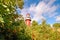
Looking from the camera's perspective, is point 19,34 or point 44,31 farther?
point 44,31

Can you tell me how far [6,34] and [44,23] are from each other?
46.4 feet

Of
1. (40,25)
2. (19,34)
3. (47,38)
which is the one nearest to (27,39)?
(19,34)

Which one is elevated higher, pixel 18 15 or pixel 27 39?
pixel 18 15

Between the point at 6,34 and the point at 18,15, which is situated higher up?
the point at 18,15

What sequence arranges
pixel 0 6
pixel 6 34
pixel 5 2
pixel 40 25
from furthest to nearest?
pixel 40 25 < pixel 6 34 < pixel 5 2 < pixel 0 6

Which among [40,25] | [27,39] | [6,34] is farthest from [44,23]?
[6,34]

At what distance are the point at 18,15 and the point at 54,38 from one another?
1213cm

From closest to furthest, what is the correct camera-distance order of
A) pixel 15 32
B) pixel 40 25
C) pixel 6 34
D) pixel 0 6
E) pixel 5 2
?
pixel 0 6 → pixel 5 2 → pixel 6 34 → pixel 15 32 → pixel 40 25

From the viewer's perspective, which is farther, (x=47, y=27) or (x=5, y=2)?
(x=47, y=27)

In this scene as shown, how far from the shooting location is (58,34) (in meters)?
22.8

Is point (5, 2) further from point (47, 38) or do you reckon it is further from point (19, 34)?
point (47, 38)

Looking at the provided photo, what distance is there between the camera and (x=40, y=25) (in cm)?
2225

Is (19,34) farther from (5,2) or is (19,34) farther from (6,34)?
→ (5,2)

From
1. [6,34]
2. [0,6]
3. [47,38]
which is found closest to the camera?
[0,6]
